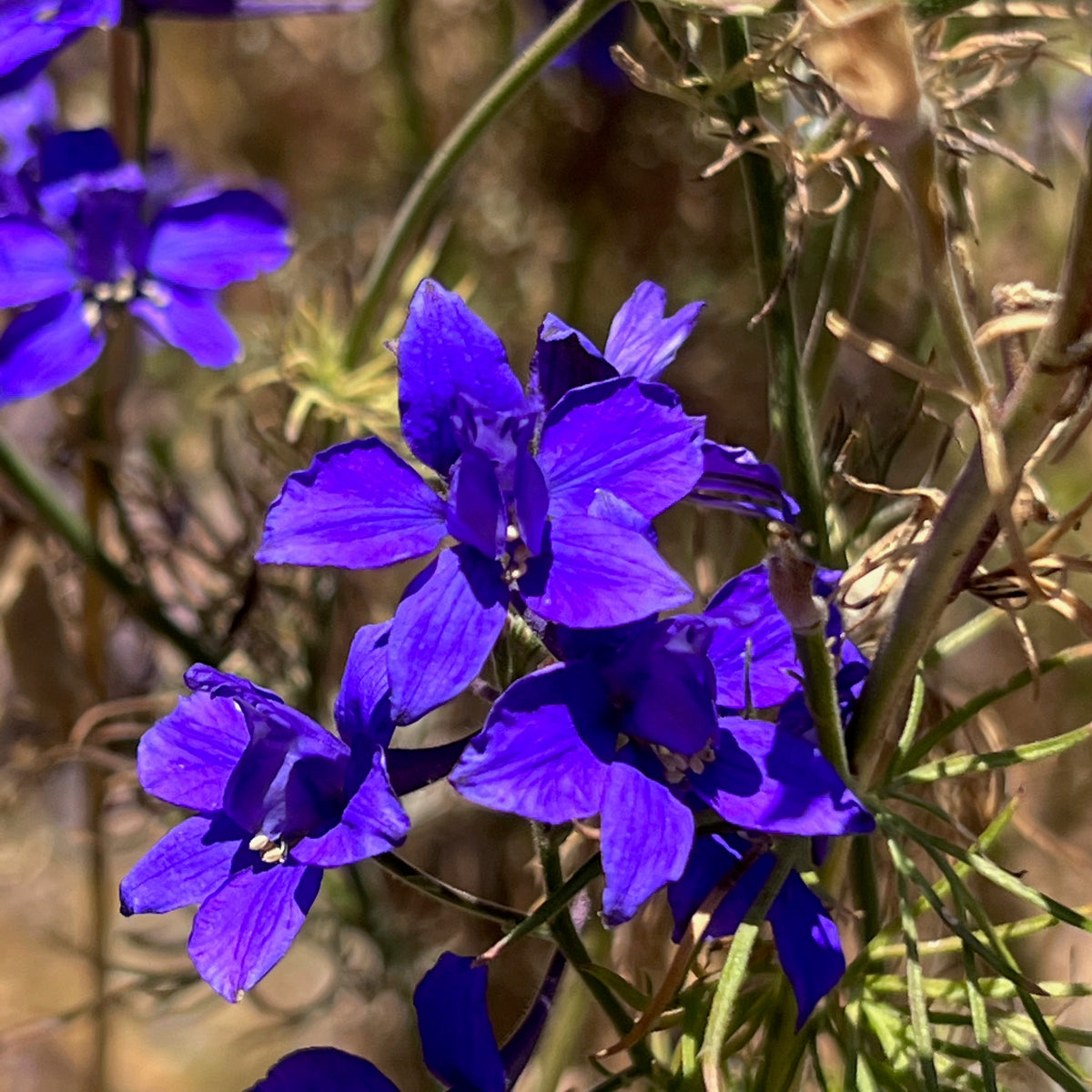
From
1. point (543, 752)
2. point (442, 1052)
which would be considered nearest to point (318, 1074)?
point (442, 1052)

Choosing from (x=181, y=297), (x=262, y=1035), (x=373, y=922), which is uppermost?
(x=181, y=297)

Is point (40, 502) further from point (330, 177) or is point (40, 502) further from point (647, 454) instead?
point (330, 177)

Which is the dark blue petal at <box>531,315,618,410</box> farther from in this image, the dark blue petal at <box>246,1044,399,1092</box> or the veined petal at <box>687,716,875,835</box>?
the dark blue petal at <box>246,1044,399,1092</box>

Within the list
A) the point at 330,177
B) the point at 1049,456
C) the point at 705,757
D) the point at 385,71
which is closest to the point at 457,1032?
the point at 705,757

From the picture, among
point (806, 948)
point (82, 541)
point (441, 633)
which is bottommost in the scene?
point (82, 541)

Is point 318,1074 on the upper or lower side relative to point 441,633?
lower

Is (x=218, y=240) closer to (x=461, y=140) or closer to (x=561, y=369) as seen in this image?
(x=461, y=140)

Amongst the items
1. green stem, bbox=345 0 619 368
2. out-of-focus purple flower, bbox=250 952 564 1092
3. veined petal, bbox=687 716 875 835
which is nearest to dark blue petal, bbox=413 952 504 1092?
out-of-focus purple flower, bbox=250 952 564 1092
